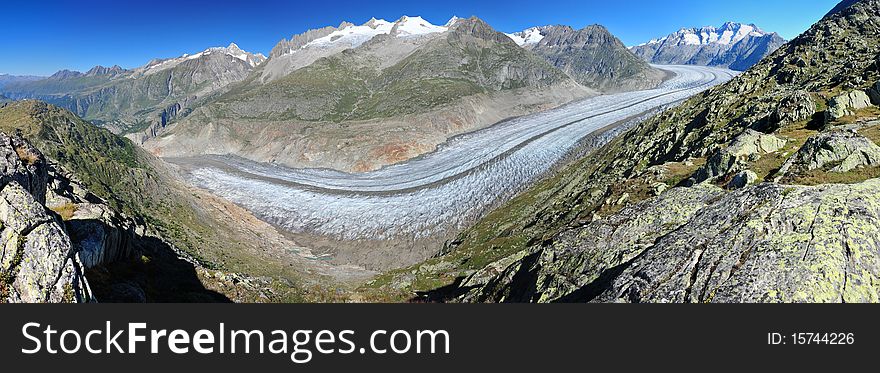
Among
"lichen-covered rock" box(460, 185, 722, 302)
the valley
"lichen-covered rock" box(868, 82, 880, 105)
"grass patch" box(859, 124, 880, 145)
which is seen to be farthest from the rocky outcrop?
"lichen-covered rock" box(868, 82, 880, 105)

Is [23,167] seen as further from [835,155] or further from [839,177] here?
[835,155]

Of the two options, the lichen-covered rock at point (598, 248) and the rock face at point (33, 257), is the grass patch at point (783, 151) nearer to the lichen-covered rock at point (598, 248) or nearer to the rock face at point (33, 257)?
the lichen-covered rock at point (598, 248)

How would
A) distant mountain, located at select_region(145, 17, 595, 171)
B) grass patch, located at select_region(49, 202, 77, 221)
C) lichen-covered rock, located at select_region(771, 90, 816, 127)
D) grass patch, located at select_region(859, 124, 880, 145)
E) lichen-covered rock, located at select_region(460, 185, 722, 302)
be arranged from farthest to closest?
distant mountain, located at select_region(145, 17, 595, 171) < lichen-covered rock, located at select_region(771, 90, 816, 127) < grass patch, located at select_region(49, 202, 77, 221) < grass patch, located at select_region(859, 124, 880, 145) < lichen-covered rock, located at select_region(460, 185, 722, 302)

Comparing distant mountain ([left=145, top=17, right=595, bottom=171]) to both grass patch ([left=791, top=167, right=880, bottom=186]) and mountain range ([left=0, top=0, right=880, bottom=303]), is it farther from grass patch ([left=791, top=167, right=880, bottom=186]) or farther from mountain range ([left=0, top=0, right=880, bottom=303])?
grass patch ([left=791, top=167, right=880, bottom=186])

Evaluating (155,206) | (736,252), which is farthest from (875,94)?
(155,206)

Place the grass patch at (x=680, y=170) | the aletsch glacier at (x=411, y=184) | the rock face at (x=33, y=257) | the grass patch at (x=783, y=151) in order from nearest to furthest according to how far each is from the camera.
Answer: the rock face at (x=33, y=257) < the grass patch at (x=783, y=151) < the grass patch at (x=680, y=170) < the aletsch glacier at (x=411, y=184)

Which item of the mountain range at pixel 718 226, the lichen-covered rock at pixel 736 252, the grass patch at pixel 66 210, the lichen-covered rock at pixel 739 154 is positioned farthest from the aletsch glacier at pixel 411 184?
the lichen-covered rock at pixel 736 252
